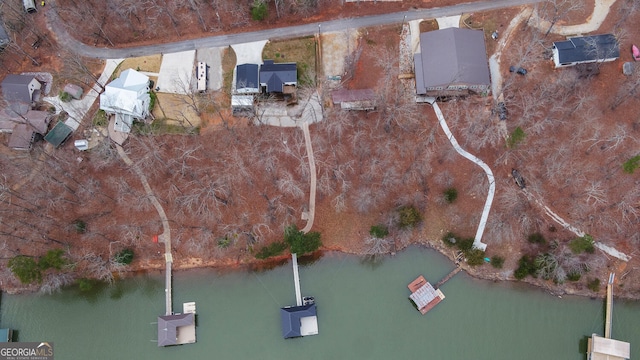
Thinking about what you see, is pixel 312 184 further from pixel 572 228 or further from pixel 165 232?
pixel 572 228

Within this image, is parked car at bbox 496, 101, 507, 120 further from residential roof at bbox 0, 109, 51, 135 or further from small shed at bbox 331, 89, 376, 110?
residential roof at bbox 0, 109, 51, 135

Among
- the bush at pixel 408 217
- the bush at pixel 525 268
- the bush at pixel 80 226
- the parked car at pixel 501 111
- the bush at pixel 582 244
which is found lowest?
the bush at pixel 525 268

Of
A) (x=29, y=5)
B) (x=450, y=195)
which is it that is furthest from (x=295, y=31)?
(x=29, y=5)

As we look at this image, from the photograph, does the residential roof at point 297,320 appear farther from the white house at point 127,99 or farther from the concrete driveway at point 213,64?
the white house at point 127,99

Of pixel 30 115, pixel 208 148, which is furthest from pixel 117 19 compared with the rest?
pixel 208 148

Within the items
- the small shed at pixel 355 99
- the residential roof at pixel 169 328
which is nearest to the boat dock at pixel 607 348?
the small shed at pixel 355 99

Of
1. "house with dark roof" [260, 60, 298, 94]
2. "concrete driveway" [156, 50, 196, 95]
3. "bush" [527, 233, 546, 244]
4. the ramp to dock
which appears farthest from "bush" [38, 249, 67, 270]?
"bush" [527, 233, 546, 244]
